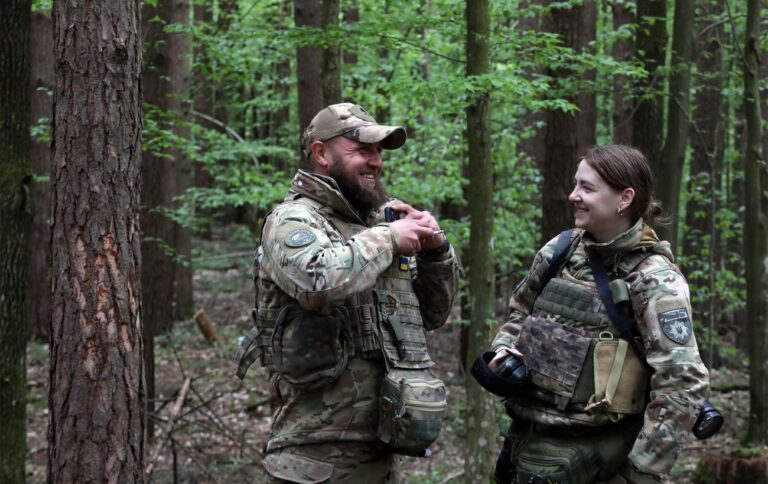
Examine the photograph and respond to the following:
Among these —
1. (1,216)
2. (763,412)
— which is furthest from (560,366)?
(763,412)

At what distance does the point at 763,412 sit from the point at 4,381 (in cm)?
784

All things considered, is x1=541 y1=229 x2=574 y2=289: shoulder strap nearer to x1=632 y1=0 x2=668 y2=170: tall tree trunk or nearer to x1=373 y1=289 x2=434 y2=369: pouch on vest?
x1=373 y1=289 x2=434 y2=369: pouch on vest

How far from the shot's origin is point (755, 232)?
8.88 metres

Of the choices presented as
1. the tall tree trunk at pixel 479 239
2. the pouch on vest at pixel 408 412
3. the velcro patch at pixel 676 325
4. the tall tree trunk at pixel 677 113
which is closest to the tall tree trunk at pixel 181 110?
the tall tree trunk at pixel 479 239

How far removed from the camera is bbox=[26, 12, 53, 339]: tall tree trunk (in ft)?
41.2

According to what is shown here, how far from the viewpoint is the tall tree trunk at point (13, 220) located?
6238 millimetres

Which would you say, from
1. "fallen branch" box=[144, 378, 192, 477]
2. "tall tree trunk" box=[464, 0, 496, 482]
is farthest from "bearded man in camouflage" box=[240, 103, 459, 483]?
"fallen branch" box=[144, 378, 192, 477]

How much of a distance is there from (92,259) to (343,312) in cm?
159

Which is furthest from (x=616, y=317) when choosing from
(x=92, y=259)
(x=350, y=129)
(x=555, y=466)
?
(x=92, y=259)

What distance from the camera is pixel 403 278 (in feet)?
12.2

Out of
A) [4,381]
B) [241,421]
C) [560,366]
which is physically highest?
[560,366]

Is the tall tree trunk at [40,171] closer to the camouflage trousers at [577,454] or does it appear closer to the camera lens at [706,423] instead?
the camouflage trousers at [577,454]

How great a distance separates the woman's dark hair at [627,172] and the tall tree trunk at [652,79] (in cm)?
579

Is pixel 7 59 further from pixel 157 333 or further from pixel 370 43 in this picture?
pixel 157 333
